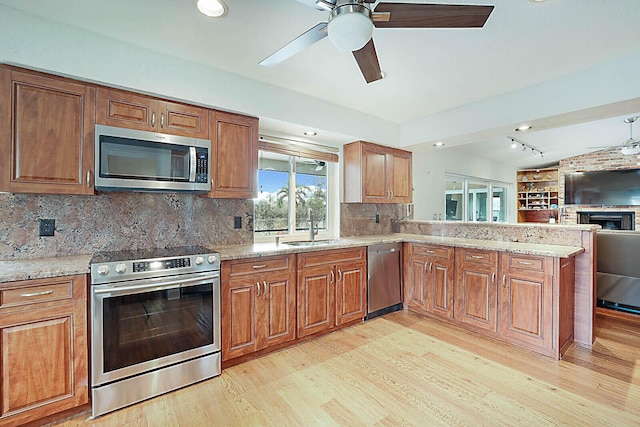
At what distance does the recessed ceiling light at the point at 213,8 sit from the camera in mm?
1725

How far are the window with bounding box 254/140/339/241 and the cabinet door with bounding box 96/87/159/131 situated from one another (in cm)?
115

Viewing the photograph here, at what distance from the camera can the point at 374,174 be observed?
12.7 ft

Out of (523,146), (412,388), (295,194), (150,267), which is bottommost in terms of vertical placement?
(412,388)

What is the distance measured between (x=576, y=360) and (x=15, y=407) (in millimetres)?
3950

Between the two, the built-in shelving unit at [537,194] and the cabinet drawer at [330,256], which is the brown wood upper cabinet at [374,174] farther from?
the built-in shelving unit at [537,194]

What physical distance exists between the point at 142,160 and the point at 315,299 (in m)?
1.90

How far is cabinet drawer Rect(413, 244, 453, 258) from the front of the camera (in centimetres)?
332

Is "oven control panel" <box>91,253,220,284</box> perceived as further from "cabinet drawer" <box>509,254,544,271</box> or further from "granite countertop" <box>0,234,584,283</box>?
"cabinet drawer" <box>509,254,544,271</box>

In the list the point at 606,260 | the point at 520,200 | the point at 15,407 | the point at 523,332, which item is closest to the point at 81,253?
the point at 15,407

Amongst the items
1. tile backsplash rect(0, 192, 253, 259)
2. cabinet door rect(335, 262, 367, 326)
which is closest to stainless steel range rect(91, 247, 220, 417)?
tile backsplash rect(0, 192, 253, 259)

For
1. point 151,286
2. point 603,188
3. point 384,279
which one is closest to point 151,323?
point 151,286

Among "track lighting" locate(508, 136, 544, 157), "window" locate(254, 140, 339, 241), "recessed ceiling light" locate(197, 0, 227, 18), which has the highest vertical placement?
"track lighting" locate(508, 136, 544, 157)

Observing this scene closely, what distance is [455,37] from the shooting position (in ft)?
6.89

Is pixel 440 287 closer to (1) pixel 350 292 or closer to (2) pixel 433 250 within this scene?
(2) pixel 433 250
